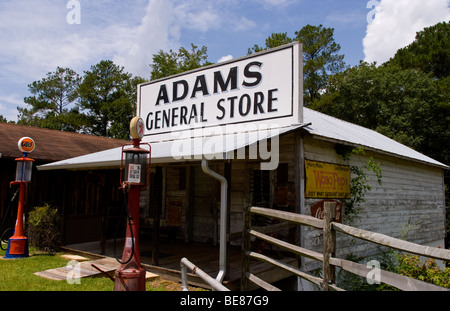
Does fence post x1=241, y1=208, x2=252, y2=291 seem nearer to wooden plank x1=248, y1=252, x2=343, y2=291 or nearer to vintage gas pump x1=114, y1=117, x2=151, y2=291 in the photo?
wooden plank x1=248, y1=252, x2=343, y2=291

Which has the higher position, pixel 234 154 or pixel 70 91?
pixel 70 91

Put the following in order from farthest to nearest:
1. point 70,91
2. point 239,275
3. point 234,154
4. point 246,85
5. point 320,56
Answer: point 70,91 → point 320,56 → point 246,85 → point 239,275 → point 234,154

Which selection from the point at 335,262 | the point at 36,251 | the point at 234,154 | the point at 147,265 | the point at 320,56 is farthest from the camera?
the point at 320,56

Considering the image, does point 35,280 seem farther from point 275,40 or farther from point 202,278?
point 275,40

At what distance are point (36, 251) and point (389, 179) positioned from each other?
9.04 metres

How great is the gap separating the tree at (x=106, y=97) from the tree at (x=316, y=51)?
1279 centimetres

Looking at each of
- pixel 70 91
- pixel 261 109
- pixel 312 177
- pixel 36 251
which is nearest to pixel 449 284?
pixel 312 177

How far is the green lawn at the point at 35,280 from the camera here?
519 centimetres

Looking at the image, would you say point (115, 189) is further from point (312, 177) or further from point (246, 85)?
point (312, 177)

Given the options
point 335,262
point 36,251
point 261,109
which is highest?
point 261,109

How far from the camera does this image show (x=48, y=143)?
11.6 metres

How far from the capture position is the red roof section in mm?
9875

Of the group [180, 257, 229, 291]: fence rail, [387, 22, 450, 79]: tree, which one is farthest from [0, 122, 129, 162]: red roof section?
[387, 22, 450, 79]: tree

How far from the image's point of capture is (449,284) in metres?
5.28
